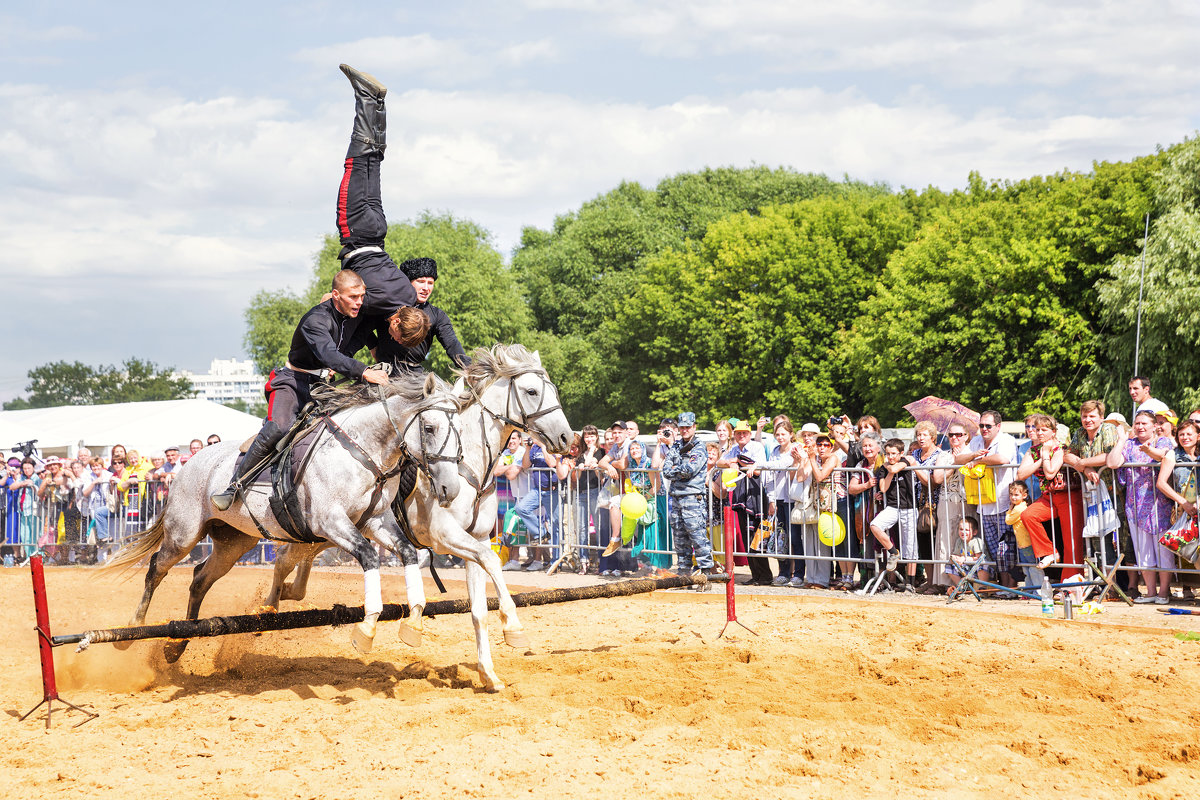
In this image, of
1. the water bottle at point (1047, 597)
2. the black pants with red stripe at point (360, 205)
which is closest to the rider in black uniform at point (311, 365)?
the black pants with red stripe at point (360, 205)

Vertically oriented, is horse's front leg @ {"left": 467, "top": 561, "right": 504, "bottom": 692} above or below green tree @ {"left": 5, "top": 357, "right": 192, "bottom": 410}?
below

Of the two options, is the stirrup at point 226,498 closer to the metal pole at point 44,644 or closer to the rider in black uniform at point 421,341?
the metal pole at point 44,644

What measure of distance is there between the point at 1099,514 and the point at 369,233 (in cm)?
748

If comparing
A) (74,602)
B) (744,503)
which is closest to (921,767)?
(744,503)

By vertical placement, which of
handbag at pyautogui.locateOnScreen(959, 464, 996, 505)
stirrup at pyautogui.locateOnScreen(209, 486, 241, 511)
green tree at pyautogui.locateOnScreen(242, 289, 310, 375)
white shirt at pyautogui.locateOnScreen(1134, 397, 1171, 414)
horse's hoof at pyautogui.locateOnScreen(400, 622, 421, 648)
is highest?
green tree at pyautogui.locateOnScreen(242, 289, 310, 375)

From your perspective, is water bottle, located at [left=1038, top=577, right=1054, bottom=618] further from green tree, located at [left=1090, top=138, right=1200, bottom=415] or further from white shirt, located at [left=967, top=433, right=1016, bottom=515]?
green tree, located at [left=1090, top=138, right=1200, bottom=415]

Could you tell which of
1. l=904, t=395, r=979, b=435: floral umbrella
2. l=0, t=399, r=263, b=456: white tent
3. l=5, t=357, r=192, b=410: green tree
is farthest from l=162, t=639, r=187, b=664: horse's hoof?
l=5, t=357, r=192, b=410: green tree

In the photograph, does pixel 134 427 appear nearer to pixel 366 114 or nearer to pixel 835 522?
pixel 835 522

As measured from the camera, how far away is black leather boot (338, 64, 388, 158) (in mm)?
8070

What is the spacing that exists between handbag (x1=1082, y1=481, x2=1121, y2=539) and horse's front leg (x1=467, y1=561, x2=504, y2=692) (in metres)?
6.41

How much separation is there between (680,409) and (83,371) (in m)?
79.4

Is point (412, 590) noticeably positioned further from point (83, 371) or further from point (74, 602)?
point (83, 371)

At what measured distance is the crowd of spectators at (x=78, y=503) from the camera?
59.7 ft

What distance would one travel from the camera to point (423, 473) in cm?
740
